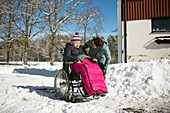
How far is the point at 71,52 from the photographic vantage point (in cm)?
419

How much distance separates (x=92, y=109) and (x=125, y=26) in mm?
7617

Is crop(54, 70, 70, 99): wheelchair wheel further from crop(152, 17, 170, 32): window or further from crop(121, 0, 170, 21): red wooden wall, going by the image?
crop(152, 17, 170, 32): window

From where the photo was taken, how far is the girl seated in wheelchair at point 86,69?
3.49 metres

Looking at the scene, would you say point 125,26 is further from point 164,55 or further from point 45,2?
point 45,2

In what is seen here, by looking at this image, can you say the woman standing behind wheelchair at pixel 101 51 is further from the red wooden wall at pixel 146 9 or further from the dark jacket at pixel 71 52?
the red wooden wall at pixel 146 9

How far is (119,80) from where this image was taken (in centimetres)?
600

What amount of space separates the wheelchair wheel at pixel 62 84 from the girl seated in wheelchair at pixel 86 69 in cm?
35

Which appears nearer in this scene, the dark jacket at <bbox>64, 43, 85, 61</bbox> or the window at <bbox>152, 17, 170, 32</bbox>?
the dark jacket at <bbox>64, 43, 85, 61</bbox>

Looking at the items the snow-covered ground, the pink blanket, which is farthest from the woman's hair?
the snow-covered ground

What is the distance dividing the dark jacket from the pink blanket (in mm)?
182

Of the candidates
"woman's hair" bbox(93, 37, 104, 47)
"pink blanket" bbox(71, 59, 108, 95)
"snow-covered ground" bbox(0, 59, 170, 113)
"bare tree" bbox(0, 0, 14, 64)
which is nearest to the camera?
"snow-covered ground" bbox(0, 59, 170, 113)

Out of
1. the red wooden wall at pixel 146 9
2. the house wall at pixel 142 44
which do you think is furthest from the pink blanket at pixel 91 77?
the red wooden wall at pixel 146 9

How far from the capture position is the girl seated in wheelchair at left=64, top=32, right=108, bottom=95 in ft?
11.4

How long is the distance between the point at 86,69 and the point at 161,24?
8.58 metres
